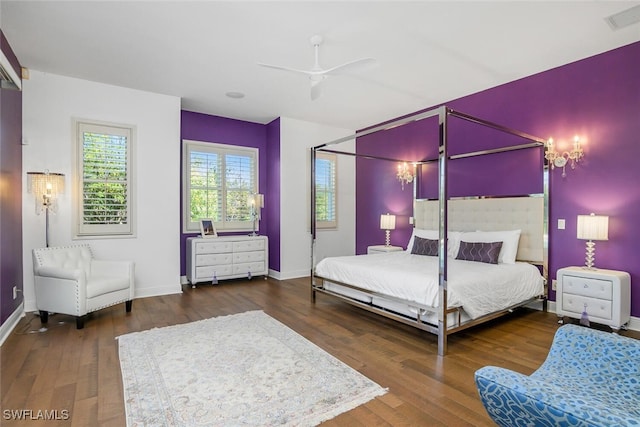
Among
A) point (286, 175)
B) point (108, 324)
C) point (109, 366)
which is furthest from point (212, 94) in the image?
point (109, 366)

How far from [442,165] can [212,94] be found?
3.85 meters

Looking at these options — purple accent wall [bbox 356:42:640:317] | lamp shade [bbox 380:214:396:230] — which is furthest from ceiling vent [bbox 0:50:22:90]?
purple accent wall [bbox 356:42:640:317]

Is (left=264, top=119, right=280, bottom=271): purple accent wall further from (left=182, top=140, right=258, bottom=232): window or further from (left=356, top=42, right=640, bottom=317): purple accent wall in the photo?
(left=356, top=42, right=640, bottom=317): purple accent wall

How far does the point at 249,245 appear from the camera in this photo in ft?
20.0

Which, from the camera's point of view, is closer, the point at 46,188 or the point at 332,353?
the point at 332,353

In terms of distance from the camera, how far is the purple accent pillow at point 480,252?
4.15 metres

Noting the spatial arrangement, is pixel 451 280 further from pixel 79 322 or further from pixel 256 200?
pixel 256 200

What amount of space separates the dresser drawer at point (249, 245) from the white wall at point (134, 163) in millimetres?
1063

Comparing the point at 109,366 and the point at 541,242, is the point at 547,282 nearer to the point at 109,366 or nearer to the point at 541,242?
the point at 541,242

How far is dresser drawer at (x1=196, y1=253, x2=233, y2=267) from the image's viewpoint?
18.4ft

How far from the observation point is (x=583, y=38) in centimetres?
343

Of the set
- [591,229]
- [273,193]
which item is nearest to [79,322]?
[273,193]

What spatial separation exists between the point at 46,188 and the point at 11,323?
5.15ft

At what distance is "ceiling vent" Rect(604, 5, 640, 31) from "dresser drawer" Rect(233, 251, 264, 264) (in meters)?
5.67
